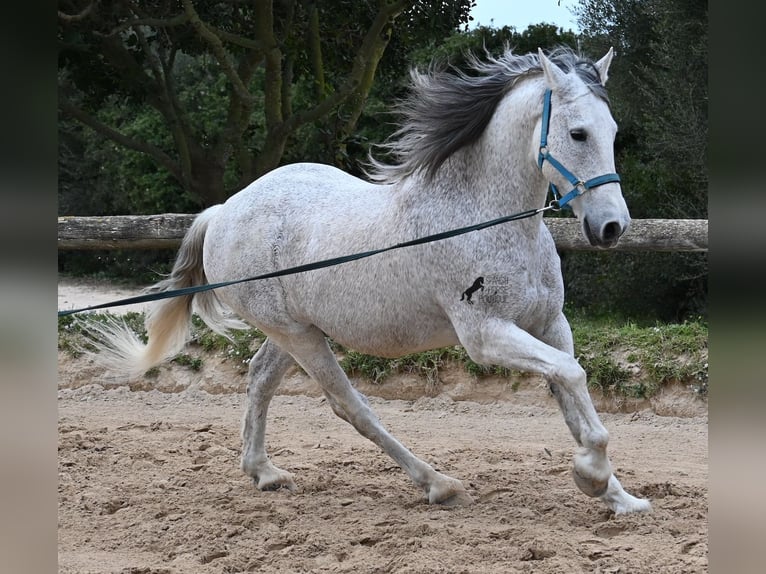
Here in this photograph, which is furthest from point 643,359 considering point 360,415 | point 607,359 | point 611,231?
point 611,231

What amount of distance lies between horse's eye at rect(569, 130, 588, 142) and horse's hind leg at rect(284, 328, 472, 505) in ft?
5.54

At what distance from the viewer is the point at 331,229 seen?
4168 millimetres

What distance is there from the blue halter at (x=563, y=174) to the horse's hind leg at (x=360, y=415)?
1.45m

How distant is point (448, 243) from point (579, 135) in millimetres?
710

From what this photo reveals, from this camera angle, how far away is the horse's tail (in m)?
5.02

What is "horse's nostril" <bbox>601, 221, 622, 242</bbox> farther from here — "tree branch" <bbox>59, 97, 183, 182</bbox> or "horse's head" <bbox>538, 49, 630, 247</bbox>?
"tree branch" <bbox>59, 97, 183, 182</bbox>

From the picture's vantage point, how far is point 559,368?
11.1ft

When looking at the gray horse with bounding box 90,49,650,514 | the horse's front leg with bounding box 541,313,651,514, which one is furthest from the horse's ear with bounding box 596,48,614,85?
the horse's front leg with bounding box 541,313,651,514

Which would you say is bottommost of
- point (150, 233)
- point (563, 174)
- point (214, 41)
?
point (150, 233)

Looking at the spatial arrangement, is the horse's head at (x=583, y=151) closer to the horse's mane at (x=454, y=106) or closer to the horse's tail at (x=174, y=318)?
the horse's mane at (x=454, y=106)

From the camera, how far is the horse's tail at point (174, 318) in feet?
16.5

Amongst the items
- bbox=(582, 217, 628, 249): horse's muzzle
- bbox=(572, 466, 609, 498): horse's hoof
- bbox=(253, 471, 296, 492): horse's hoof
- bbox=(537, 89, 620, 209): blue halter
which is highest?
bbox=(537, 89, 620, 209): blue halter

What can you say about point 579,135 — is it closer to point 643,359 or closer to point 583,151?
point 583,151

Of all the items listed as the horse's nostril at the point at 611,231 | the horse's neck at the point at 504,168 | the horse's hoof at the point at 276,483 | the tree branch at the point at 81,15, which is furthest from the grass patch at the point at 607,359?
the horse's nostril at the point at 611,231
